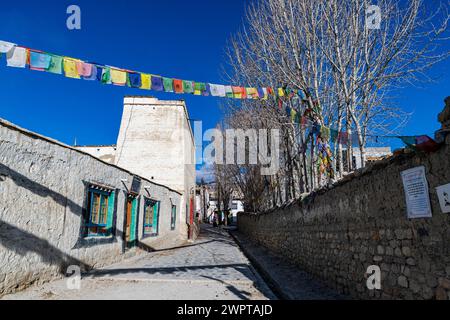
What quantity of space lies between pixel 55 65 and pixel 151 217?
889cm

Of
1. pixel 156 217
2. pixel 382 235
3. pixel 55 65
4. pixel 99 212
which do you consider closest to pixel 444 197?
pixel 382 235

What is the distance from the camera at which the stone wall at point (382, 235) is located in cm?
356

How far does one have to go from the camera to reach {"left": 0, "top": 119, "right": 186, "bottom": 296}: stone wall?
17.9ft

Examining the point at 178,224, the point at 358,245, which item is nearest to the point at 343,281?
the point at 358,245

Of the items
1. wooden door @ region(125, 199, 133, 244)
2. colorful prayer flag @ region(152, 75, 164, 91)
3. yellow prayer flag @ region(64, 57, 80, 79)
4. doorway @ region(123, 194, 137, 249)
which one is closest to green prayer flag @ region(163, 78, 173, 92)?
colorful prayer flag @ region(152, 75, 164, 91)

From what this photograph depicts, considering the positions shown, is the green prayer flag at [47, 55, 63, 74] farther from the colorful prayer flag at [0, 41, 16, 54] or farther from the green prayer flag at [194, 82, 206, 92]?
the green prayer flag at [194, 82, 206, 92]

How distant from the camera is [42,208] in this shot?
6336mm

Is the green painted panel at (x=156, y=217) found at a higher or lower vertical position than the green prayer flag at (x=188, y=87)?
lower

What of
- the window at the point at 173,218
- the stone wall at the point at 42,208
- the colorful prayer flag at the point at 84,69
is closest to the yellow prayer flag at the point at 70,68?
the colorful prayer flag at the point at 84,69

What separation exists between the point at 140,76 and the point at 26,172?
9.88 ft

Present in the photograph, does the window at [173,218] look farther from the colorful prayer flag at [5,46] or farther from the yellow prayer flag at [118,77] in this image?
the colorful prayer flag at [5,46]

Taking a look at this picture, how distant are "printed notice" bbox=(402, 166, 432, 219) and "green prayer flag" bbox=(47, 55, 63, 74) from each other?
5893 mm

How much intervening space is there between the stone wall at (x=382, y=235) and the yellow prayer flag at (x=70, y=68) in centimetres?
547
